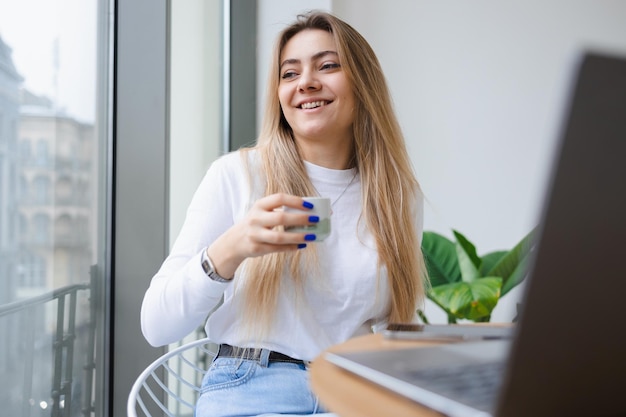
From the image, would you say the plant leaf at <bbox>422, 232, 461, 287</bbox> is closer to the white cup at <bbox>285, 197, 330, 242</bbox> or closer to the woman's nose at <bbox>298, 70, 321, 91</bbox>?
the woman's nose at <bbox>298, 70, 321, 91</bbox>

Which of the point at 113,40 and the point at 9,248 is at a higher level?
the point at 113,40

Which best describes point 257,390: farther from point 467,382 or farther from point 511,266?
point 511,266

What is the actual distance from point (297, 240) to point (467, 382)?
20.0 inches

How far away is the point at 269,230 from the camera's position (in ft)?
3.42

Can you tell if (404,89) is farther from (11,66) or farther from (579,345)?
(579,345)

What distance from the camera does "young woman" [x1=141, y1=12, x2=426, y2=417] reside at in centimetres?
121

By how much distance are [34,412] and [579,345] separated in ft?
4.28

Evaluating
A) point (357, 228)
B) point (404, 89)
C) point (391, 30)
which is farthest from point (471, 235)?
point (357, 228)

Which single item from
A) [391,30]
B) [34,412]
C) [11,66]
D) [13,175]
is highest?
[391,30]

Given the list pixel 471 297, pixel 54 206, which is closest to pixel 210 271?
pixel 54 206

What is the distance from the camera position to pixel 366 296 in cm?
141

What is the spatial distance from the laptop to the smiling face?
1.16 metres

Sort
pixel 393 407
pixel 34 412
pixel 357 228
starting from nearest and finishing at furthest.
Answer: pixel 393 407, pixel 34 412, pixel 357 228

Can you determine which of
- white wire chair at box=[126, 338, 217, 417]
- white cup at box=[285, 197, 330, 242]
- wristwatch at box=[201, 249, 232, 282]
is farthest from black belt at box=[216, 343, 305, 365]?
white wire chair at box=[126, 338, 217, 417]
